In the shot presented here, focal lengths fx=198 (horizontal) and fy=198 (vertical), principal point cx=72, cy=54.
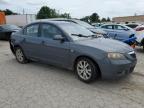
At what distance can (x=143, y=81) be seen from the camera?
205 inches

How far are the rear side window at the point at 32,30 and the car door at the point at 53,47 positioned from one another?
0.28 metres

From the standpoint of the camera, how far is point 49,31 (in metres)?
6.00

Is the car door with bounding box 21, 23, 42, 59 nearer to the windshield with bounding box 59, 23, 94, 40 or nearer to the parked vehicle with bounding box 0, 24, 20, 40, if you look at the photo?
the windshield with bounding box 59, 23, 94, 40

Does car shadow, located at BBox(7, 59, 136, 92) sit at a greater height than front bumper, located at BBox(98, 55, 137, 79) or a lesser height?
lesser

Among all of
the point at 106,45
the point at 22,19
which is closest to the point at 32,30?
the point at 106,45

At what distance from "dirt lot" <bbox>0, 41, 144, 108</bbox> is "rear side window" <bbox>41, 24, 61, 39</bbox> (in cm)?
112

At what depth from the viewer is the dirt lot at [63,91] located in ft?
13.0

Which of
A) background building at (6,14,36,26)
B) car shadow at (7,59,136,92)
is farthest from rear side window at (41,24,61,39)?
background building at (6,14,36,26)

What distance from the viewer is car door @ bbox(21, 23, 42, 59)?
20.7ft

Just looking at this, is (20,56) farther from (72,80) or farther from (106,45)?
(106,45)

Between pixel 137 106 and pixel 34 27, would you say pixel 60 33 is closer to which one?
pixel 34 27

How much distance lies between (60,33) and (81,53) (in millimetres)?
1004

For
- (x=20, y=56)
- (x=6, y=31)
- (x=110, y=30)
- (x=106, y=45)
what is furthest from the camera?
(x=6, y=31)

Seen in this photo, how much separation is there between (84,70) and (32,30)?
2.59 metres
